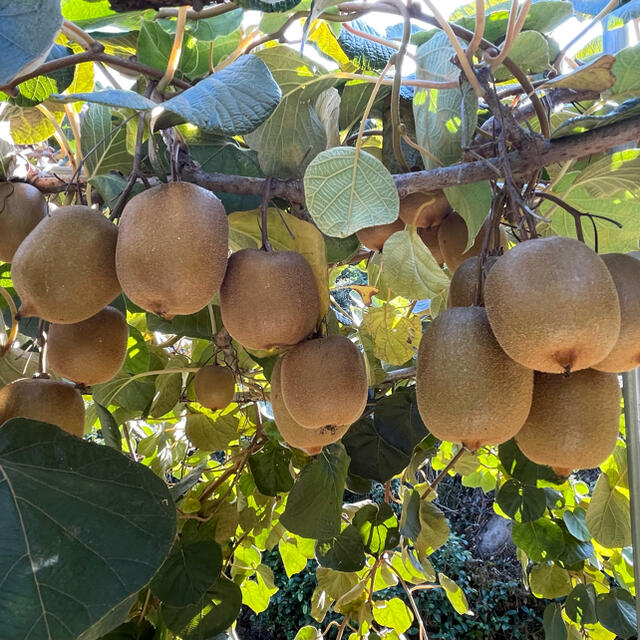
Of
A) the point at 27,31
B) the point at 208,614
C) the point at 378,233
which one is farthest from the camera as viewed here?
the point at 208,614

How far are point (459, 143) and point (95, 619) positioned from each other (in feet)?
1.90

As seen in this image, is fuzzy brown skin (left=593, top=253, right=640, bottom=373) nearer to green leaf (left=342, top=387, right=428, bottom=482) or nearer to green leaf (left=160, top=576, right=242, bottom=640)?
green leaf (left=342, top=387, right=428, bottom=482)

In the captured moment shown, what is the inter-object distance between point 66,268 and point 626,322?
0.51 metres

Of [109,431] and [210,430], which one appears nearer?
[109,431]

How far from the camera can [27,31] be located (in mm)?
424

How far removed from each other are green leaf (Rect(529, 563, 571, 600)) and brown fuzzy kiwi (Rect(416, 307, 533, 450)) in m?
1.12

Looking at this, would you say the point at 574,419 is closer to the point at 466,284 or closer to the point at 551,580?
the point at 466,284

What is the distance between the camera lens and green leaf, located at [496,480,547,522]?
1.25 meters

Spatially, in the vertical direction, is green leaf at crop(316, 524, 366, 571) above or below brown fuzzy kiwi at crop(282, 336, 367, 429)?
below

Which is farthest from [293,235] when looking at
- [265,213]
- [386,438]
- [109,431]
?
[386,438]

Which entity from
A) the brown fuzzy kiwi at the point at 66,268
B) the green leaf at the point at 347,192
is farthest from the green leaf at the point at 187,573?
the green leaf at the point at 347,192

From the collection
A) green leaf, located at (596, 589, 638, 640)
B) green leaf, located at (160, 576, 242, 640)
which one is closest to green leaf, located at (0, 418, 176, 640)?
green leaf, located at (160, 576, 242, 640)

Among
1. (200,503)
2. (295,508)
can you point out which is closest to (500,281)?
(295,508)

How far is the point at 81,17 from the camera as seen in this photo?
725mm
